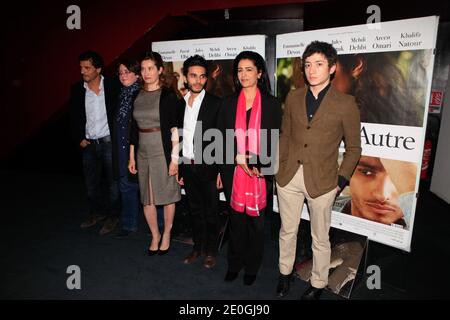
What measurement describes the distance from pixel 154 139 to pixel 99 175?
1.27 m

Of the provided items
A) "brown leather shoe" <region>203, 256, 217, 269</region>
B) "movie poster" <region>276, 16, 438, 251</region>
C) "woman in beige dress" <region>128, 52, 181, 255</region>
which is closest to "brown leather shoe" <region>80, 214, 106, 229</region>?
"woman in beige dress" <region>128, 52, 181, 255</region>

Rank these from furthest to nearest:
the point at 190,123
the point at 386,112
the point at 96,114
Answer: the point at 96,114, the point at 190,123, the point at 386,112

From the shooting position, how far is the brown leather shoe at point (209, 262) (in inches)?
112

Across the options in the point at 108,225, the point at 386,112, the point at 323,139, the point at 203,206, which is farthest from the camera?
the point at 108,225

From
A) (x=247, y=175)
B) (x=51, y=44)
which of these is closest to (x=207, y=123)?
(x=247, y=175)

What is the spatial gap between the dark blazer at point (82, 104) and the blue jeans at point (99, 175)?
20 cm

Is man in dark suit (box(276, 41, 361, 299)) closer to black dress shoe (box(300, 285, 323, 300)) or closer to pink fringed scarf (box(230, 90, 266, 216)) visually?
black dress shoe (box(300, 285, 323, 300))

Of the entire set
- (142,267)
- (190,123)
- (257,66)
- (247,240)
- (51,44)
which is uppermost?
(51,44)

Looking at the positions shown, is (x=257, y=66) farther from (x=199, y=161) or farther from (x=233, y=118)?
(x=199, y=161)

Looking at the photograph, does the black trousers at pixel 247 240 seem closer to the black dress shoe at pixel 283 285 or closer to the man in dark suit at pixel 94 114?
the black dress shoe at pixel 283 285

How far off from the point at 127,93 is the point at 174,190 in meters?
1.02

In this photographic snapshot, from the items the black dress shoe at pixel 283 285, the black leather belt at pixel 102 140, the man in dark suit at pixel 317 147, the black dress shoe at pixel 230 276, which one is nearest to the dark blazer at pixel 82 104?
the black leather belt at pixel 102 140

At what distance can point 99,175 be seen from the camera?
A: 141 inches
